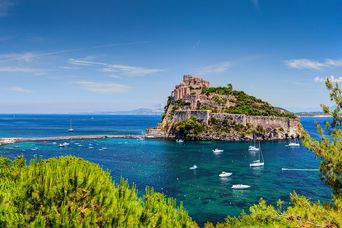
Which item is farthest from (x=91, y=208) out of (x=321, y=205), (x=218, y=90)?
(x=218, y=90)

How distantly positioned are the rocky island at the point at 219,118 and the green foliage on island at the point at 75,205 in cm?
10673

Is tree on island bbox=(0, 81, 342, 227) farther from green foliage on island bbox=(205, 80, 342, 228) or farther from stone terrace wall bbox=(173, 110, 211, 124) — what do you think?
stone terrace wall bbox=(173, 110, 211, 124)

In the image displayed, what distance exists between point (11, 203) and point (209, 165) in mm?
60081

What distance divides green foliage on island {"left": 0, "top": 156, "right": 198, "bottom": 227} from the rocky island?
107 metres

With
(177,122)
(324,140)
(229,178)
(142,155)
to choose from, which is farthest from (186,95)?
(324,140)

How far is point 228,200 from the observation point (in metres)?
44.6

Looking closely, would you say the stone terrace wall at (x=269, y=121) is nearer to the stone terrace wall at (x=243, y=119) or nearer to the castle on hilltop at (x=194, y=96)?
the stone terrace wall at (x=243, y=119)

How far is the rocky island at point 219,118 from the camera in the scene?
122m

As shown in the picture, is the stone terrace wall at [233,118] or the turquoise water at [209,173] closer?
the turquoise water at [209,173]

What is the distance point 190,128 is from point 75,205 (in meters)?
109

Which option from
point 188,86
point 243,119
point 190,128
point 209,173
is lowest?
point 209,173

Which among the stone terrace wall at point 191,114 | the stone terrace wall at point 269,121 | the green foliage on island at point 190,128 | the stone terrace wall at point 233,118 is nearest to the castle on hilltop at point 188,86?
the stone terrace wall at point 191,114

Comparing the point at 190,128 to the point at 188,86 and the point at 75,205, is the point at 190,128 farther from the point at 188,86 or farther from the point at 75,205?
the point at 75,205

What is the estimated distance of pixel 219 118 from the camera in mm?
123500
